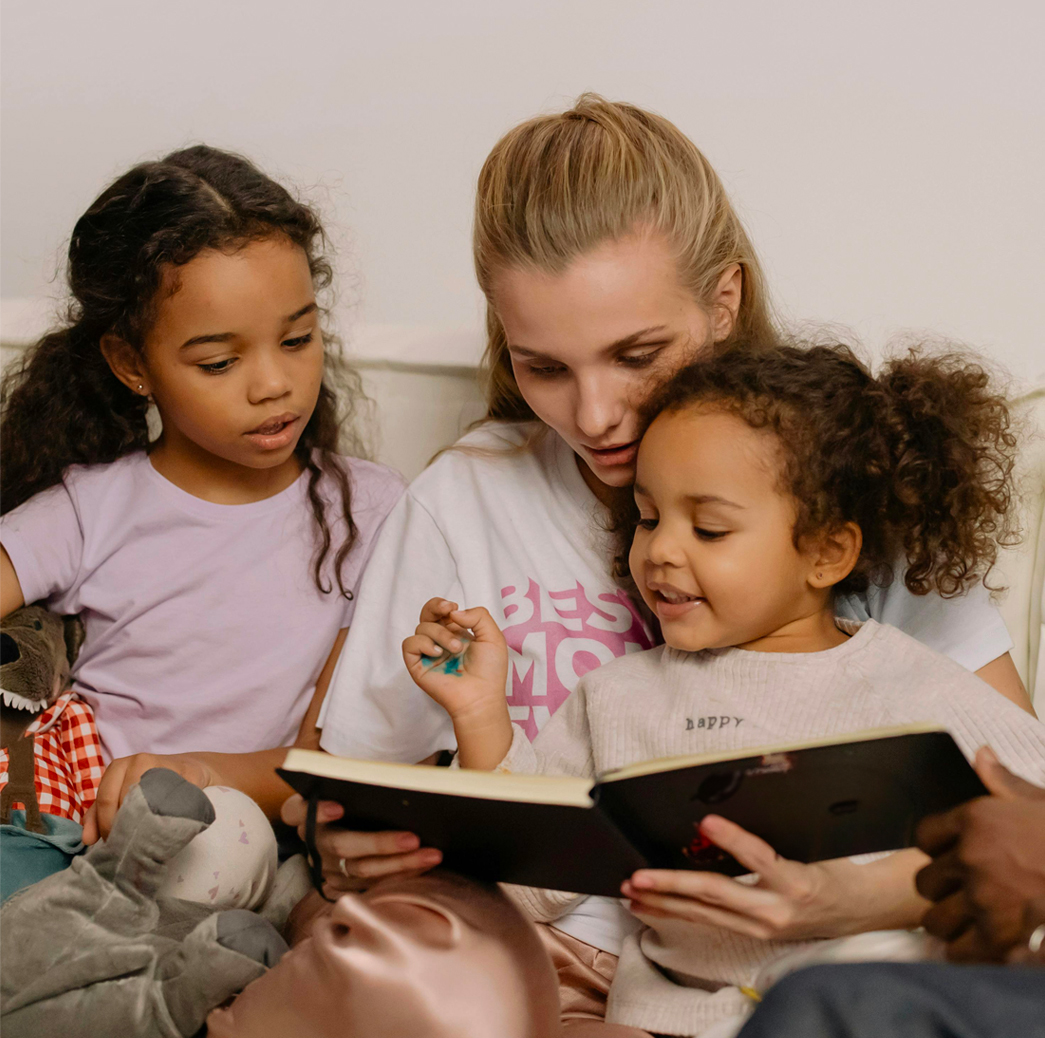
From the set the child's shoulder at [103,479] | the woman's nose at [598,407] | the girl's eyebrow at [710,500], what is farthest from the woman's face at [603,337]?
→ the child's shoulder at [103,479]

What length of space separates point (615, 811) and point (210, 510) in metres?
1.02

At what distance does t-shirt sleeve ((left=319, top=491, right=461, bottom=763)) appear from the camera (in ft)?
5.00

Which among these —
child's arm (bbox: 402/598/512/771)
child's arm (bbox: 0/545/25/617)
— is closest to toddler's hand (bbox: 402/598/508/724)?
child's arm (bbox: 402/598/512/771)

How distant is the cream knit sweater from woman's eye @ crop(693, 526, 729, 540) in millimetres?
142

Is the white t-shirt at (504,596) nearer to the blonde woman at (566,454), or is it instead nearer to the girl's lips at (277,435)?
the blonde woman at (566,454)

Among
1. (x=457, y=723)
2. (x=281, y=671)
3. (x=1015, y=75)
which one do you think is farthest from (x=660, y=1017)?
(x=1015, y=75)

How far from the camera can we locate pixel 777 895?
98cm

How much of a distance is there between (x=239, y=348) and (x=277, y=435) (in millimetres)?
134

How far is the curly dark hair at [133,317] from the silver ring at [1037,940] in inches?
43.4

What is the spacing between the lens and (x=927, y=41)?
75.9 inches

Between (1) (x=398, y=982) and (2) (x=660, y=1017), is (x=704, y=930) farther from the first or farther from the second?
(1) (x=398, y=982)

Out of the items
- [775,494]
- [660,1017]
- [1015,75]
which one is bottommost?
[660,1017]

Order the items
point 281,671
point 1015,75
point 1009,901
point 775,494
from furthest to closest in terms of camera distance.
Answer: point 1015,75, point 281,671, point 775,494, point 1009,901

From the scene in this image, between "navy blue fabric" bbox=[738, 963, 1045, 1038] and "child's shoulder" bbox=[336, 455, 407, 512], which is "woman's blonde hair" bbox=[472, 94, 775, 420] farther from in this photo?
"navy blue fabric" bbox=[738, 963, 1045, 1038]
